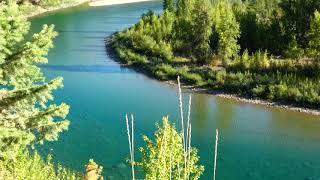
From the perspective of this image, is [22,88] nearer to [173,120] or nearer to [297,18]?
[173,120]

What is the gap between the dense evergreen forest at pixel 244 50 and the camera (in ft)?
98.5

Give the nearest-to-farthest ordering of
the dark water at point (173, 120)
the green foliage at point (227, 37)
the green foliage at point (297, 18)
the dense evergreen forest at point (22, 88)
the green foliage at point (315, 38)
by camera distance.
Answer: the dense evergreen forest at point (22, 88), the dark water at point (173, 120), the green foliage at point (315, 38), the green foliage at point (297, 18), the green foliage at point (227, 37)

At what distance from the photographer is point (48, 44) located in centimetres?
852

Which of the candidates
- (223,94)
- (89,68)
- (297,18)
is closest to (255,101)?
(223,94)

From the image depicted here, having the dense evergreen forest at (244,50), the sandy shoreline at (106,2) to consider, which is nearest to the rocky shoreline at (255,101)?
the dense evergreen forest at (244,50)

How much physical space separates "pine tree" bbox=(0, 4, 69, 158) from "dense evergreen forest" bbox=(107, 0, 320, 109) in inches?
836

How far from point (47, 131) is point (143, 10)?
2703 inches

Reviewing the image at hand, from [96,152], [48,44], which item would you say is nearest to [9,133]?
[48,44]

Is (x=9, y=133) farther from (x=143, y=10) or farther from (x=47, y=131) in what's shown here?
(x=143, y=10)

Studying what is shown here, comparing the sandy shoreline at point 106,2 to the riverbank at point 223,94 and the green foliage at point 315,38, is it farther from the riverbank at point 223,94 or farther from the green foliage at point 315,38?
the green foliage at point 315,38

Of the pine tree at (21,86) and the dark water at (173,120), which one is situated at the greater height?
the pine tree at (21,86)

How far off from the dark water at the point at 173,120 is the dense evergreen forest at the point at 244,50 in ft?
5.24

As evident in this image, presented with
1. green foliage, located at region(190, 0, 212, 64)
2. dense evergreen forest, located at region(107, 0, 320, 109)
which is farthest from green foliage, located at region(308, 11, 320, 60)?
green foliage, located at region(190, 0, 212, 64)

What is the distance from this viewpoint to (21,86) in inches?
350
